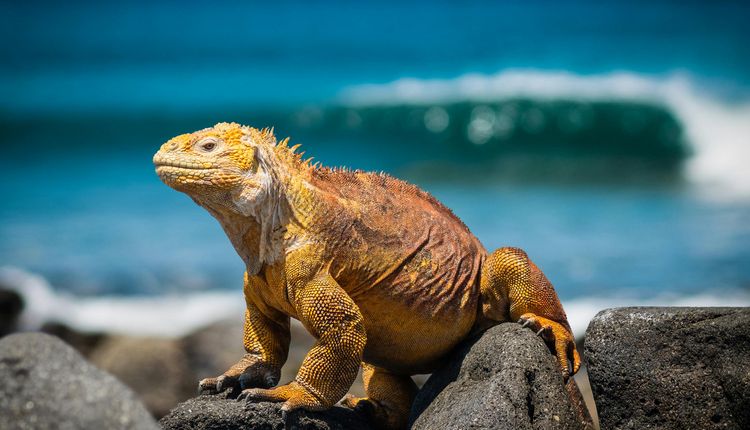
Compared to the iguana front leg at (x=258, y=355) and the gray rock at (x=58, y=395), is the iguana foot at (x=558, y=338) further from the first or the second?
the gray rock at (x=58, y=395)

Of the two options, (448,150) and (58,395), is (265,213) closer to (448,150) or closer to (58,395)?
(58,395)

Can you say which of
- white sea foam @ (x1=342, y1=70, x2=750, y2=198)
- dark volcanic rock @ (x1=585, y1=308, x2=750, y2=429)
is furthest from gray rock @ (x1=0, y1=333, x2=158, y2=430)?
white sea foam @ (x1=342, y1=70, x2=750, y2=198)

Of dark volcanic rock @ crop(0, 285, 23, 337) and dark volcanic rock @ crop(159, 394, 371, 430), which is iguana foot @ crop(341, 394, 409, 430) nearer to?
dark volcanic rock @ crop(159, 394, 371, 430)

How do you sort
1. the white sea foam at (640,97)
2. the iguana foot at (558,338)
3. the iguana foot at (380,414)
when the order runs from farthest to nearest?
the white sea foam at (640,97) < the iguana foot at (380,414) < the iguana foot at (558,338)

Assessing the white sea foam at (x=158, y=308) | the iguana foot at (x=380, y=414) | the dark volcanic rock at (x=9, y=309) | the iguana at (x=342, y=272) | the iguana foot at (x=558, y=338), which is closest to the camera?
the iguana at (x=342, y=272)

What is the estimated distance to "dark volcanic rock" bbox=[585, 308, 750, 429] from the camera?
18.1 ft

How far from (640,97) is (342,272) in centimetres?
2599

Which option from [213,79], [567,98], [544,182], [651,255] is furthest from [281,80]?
[651,255]

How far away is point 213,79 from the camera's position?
34.8 meters

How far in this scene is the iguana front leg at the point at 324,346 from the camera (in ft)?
18.1

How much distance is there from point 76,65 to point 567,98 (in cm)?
1910

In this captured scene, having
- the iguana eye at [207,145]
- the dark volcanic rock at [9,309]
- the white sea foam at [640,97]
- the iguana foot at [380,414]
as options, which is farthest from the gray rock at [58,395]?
the white sea foam at [640,97]

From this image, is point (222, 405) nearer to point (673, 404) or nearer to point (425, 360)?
point (425, 360)

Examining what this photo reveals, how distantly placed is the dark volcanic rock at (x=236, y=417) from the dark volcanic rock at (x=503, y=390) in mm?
742
